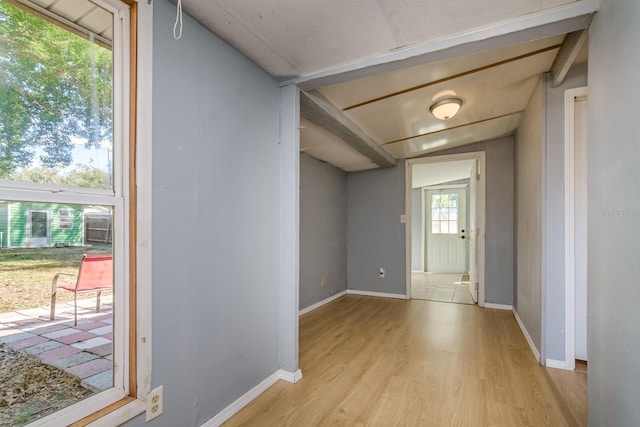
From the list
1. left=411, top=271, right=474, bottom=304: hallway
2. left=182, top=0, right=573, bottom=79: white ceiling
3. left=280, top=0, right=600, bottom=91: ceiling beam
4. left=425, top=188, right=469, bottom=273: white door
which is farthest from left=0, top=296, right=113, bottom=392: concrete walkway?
left=425, top=188, right=469, bottom=273: white door

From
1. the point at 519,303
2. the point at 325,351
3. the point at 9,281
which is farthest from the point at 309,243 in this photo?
the point at 9,281

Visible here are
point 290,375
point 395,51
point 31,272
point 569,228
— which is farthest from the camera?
point 569,228

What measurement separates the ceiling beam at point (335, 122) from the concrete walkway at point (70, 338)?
5.86ft

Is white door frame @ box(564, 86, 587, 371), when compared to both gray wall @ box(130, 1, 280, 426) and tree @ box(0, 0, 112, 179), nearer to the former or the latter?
gray wall @ box(130, 1, 280, 426)

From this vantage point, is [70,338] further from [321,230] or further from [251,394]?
[321,230]

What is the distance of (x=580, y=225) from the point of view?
2293mm

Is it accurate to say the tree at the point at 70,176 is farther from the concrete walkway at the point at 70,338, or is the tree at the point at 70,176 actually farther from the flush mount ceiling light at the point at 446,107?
the flush mount ceiling light at the point at 446,107

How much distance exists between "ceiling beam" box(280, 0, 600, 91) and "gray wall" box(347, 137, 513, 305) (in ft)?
8.80

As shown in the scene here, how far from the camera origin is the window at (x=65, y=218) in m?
1.09

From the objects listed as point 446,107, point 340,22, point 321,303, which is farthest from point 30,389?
point 321,303

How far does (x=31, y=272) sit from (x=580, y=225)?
322cm

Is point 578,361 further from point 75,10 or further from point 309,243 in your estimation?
point 75,10

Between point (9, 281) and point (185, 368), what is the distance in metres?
0.78

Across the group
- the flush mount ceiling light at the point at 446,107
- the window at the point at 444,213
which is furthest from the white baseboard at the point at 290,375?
the window at the point at 444,213
